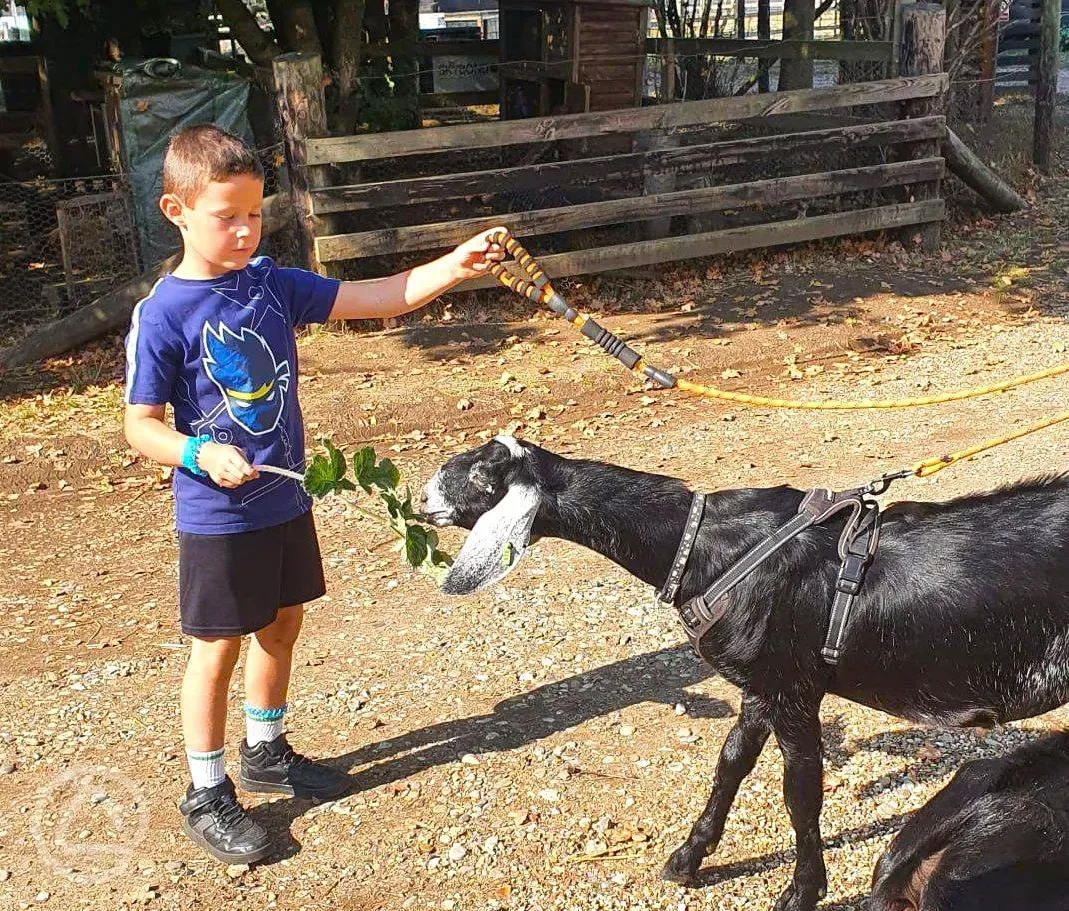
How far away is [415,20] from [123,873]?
1282 centimetres

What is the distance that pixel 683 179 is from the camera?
10.8 metres

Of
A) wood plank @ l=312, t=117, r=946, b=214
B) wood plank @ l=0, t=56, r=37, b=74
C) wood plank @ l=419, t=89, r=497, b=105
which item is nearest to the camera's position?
wood plank @ l=312, t=117, r=946, b=214

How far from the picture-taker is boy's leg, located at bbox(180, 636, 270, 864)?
351 centimetres

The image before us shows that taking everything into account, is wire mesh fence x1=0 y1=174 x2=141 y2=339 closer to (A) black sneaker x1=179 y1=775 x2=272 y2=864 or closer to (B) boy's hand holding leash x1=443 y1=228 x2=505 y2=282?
(B) boy's hand holding leash x1=443 y1=228 x2=505 y2=282

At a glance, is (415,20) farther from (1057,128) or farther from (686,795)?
(686,795)

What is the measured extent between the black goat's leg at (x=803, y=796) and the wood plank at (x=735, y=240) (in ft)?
21.2

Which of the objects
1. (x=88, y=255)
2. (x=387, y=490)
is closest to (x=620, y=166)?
(x=88, y=255)

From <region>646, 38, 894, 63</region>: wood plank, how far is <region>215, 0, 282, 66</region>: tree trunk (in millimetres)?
5229

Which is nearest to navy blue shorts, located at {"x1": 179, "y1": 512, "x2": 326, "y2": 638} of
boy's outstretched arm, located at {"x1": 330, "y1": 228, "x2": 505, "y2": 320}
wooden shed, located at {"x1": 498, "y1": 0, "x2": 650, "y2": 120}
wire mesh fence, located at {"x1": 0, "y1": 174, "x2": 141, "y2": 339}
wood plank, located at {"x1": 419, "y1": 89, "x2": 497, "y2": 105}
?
boy's outstretched arm, located at {"x1": 330, "y1": 228, "x2": 505, "y2": 320}

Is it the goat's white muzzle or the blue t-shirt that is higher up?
the blue t-shirt

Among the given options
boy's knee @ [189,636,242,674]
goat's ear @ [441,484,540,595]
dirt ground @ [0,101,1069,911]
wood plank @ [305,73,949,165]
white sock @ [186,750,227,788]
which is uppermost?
wood plank @ [305,73,949,165]

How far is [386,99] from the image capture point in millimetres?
13102

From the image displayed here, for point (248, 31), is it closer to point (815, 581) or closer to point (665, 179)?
point (665, 179)

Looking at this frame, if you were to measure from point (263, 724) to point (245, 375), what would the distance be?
1.21 m
